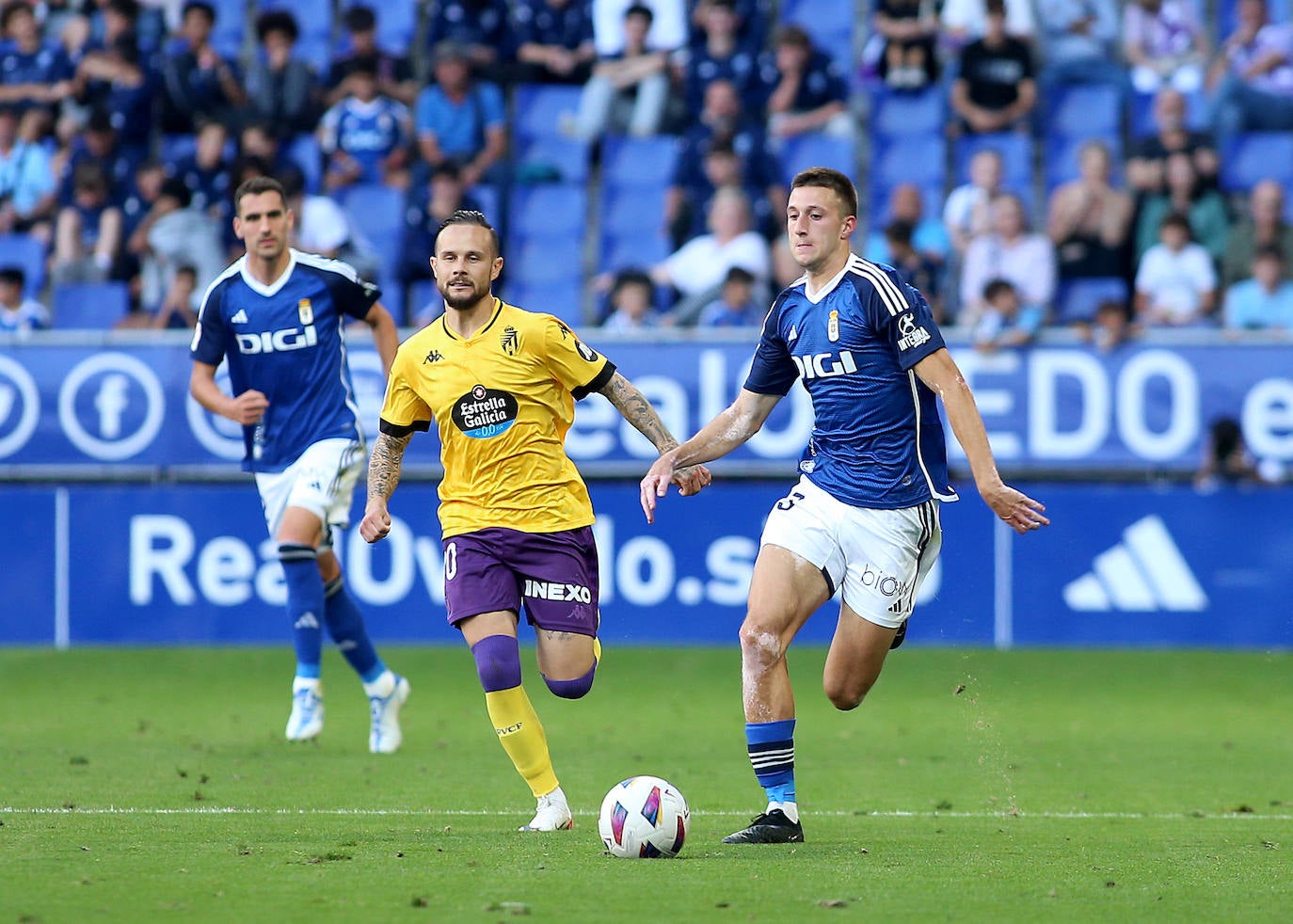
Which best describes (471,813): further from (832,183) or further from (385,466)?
(832,183)

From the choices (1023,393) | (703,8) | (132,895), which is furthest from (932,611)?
(132,895)

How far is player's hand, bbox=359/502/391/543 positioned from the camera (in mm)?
6934

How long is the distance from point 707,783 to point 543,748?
65.3 inches

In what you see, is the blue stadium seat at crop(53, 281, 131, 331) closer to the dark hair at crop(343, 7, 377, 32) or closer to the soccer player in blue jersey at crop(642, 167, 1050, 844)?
the dark hair at crop(343, 7, 377, 32)

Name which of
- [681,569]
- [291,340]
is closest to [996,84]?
[681,569]

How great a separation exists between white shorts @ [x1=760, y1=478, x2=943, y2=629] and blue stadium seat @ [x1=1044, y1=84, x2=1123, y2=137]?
38.0 feet

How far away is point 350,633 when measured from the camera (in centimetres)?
970

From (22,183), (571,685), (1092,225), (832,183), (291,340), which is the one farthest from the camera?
(22,183)

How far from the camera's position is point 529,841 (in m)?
6.61

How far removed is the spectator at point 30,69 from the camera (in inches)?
722

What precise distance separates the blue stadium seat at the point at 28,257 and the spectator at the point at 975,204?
817cm

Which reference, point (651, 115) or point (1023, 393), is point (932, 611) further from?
point (651, 115)

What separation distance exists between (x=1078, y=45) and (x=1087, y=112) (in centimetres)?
71

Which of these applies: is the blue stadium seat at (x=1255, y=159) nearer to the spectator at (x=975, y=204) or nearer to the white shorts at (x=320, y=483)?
the spectator at (x=975, y=204)
